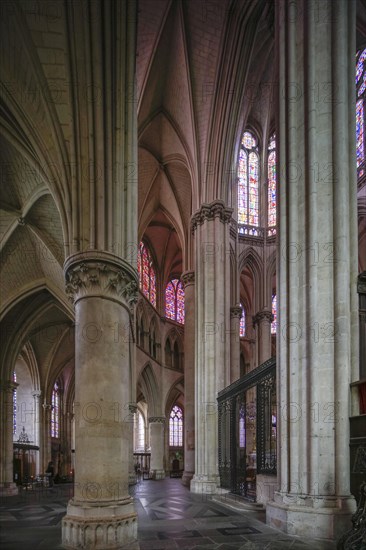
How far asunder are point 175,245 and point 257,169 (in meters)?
8.51

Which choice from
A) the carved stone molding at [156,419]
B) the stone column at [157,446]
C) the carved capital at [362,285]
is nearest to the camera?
the carved capital at [362,285]

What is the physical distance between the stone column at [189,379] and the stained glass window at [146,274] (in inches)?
285

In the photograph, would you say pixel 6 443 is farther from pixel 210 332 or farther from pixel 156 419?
pixel 210 332

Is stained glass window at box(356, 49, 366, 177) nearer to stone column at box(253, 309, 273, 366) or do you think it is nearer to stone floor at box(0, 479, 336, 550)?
stone column at box(253, 309, 273, 366)

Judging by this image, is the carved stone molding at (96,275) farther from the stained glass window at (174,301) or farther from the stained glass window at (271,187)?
the stained glass window at (174,301)

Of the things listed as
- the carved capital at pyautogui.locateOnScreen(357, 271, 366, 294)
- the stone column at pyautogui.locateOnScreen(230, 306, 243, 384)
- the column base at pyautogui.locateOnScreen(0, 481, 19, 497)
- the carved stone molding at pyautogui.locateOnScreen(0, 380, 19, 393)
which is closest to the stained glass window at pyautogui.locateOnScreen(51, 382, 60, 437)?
the carved stone molding at pyautogui.locateOnScreen(0, 380, 19, 393)

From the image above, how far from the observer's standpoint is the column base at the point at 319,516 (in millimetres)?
8023

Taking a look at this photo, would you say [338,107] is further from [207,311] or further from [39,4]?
[207,311]

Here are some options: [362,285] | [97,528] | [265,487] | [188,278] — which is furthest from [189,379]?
[97,528]

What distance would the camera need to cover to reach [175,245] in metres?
34.8

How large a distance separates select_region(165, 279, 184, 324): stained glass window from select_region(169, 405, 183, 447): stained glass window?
9.14 m

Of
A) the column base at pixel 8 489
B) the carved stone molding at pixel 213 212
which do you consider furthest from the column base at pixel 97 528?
the column base at pixel 8 489

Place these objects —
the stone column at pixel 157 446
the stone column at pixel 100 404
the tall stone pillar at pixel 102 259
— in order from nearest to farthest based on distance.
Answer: the stone column at pixel 100 404 < the tall stone pillar at pixel 102 259 < the stone column at pixel 157 446

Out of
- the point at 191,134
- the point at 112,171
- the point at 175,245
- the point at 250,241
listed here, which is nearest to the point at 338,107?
the point at 112,171
